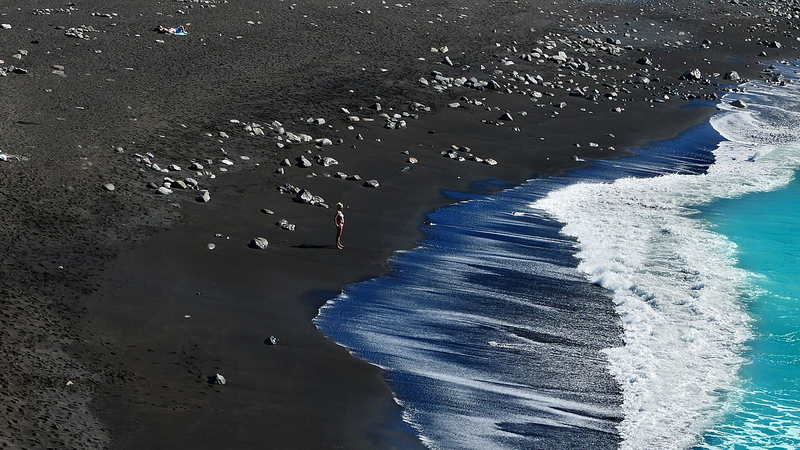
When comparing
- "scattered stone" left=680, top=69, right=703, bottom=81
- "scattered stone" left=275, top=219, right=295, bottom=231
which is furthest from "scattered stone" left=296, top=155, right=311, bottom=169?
"scattered stone" left=680, top=69, right=703, bottom=81

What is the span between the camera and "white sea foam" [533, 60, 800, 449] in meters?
18.1

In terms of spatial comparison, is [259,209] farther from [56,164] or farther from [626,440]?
[626,440]

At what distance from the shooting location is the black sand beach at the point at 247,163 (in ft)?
52.7

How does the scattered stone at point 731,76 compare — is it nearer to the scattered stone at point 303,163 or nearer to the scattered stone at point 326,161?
the scattered stone at point 326,161

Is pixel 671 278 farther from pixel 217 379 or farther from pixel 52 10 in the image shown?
pixel 52 10

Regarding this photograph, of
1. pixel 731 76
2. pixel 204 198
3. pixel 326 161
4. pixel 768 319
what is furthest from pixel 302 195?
pixel 731 76

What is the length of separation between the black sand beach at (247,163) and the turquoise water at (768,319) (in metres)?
5.32

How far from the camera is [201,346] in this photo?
17.7 meters

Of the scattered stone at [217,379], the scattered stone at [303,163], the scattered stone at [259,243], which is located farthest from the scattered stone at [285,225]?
the scattered stone at [217,379]

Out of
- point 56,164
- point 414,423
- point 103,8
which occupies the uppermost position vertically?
point 103,8

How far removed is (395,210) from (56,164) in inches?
338

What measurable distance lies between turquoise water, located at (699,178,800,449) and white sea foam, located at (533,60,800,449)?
0.35 m

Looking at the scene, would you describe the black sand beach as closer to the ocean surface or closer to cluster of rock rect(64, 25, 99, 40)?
cluster of rock rect(64, 25, 99, 40)

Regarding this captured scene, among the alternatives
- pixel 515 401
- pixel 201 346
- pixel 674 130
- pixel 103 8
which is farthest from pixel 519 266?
pixel 103 8
